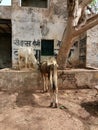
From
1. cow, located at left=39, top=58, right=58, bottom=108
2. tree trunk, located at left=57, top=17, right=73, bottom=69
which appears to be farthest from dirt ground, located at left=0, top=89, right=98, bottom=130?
tree trunk, located at left=57, top=17, right=73, bottom=69

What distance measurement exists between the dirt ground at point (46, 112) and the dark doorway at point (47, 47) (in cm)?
522

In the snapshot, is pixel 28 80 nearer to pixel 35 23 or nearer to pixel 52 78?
pixel 52 78

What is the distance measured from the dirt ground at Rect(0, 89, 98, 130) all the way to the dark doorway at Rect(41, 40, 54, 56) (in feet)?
17.1

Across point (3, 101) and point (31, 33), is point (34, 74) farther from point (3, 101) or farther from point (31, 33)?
point (31, 33)

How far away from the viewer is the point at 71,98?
6.55m

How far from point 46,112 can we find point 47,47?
7084 millimetres

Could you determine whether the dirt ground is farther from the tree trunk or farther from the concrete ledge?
the tree trunk

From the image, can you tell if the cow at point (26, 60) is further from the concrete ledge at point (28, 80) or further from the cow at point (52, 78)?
the cow at point (52, 78)

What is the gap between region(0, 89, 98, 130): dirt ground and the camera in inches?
183

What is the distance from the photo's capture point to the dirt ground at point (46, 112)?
4.64 m

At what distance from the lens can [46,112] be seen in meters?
5.18

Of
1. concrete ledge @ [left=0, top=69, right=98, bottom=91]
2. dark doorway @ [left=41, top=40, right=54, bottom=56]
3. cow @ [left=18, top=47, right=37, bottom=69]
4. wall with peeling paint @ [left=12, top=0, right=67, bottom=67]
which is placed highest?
wall with peeling paint @ [left=12, top=0, right=67, bottom=67]

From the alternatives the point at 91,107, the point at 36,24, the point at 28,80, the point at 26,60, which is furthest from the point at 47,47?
the point at 91,107

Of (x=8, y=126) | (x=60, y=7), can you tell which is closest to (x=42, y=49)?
(x=60, y=7)
